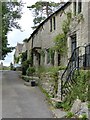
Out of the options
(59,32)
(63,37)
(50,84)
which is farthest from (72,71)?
(59,32)

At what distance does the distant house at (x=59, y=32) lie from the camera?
19656 millimetres

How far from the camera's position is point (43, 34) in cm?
3097

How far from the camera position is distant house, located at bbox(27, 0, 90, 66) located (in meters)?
19.7

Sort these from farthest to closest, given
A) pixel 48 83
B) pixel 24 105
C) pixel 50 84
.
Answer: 1. pixel 48 83
2. pixel 50 84
3. pixel 24 105

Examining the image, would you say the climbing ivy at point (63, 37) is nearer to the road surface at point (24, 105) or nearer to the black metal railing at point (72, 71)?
the road surface at point (24, 105)

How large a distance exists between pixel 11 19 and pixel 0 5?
24.5 ft

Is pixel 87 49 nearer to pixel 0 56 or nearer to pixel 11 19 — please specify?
pixel 11 19

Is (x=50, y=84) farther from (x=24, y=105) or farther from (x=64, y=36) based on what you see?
(x=64, y=36)

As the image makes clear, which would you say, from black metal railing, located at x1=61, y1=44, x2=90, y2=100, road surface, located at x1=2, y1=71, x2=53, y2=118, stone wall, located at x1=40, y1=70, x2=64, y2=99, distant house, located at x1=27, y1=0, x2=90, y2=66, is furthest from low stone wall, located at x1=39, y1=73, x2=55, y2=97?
distant house, located at x1=27, y1=0, x2=90, y2=66

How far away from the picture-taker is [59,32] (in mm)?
24578

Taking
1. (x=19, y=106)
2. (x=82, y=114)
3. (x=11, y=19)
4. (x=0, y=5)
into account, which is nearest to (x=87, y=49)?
(x=19, y=106)

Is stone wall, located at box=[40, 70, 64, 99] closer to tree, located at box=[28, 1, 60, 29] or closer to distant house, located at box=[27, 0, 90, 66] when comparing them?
distant house, located at box=[27, 0, 90, 66]

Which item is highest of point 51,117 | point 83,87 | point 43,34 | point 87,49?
point 43,34

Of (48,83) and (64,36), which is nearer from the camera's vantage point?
(48,83)
